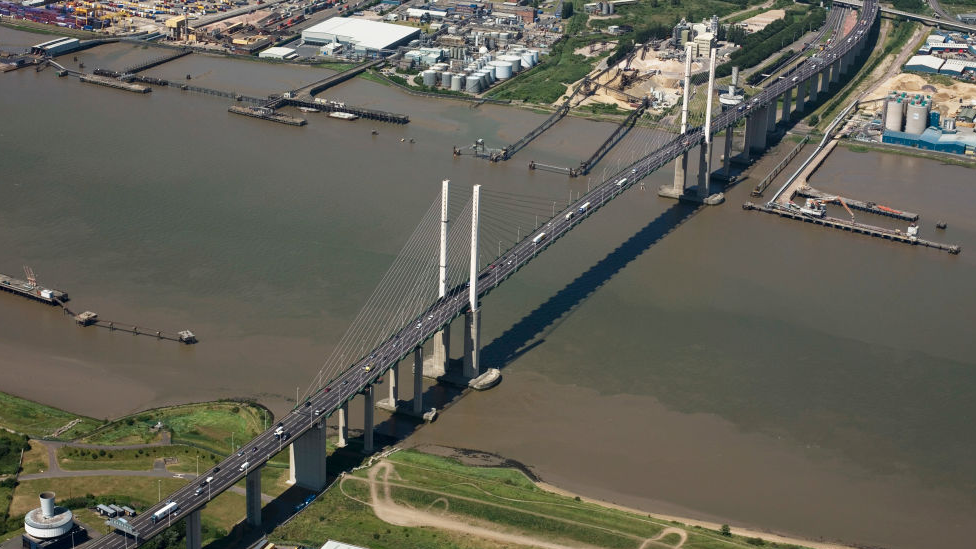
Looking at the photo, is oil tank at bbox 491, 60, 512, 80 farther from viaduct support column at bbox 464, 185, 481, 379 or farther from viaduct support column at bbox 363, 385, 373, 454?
viaduct support column at bbox 363, 385, 373, 454

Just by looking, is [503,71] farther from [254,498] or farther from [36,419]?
[254,498]

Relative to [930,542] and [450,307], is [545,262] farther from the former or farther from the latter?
[930,542]

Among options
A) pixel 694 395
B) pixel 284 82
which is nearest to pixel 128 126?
pixel 284 82

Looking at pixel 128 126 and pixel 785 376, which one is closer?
pixel 785 376

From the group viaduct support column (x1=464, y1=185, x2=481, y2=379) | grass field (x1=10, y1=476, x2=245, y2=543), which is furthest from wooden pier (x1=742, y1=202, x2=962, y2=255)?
grass field (x1=10, y1=476, x2=245, y2=543)

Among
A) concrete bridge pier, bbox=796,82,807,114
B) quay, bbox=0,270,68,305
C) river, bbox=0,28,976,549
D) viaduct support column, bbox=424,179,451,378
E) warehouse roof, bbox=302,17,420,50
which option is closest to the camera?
river, bbox=0,28,976,549

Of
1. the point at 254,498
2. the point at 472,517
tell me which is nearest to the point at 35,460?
the point at 254,498

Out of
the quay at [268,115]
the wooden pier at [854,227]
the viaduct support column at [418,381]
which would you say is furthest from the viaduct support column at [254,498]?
the quay at [268,115]
